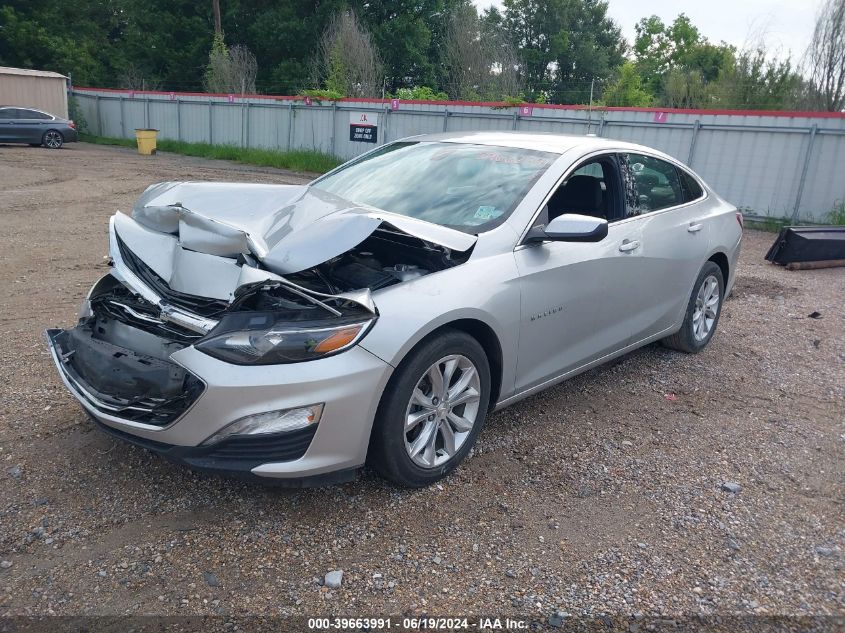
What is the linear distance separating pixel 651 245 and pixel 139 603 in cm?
355

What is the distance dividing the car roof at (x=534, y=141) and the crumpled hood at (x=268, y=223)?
1.02m

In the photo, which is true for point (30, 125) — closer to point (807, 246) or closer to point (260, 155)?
point (260, 155)

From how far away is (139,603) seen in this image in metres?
2.52

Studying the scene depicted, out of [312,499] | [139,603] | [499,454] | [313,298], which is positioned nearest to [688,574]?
[499,454]

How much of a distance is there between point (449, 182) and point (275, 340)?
1738 millimetres

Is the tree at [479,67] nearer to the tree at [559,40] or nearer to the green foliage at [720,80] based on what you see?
the green foliage at [720,80]

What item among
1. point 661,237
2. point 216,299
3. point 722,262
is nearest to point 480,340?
point 216,299

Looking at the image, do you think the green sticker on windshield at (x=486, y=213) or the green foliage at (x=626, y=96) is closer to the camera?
the green sticker on windshield at (x=486, y=213)

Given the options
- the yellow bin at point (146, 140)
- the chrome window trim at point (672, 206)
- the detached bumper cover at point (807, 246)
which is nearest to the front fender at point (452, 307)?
the chrome window trim at point (672, 206)

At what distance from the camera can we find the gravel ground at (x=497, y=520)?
104 inches

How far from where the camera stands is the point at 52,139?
2420cm

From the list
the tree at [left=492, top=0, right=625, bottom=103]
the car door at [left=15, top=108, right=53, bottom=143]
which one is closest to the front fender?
the car door at [left=15, top=108, right=53, bottom=143]

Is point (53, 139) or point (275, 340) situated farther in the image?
point (53, 139)

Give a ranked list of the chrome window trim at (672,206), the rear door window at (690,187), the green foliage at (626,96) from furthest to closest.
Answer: the green foliage at (626,96), the rear door window at (690,187), the chrome window trim at (672,206)
